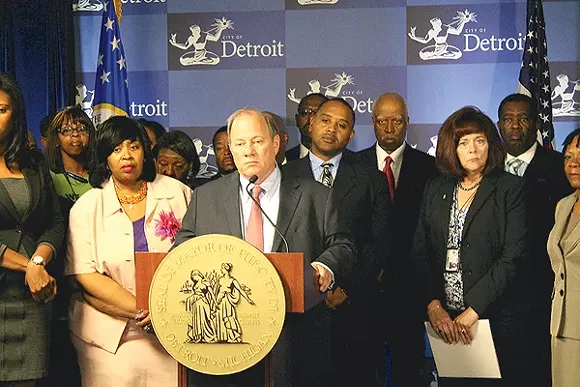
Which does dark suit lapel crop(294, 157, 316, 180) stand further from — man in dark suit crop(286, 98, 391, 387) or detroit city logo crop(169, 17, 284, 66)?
detroit city logo crop(169, 17, 284, 66)

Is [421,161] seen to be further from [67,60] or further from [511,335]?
[67,60]

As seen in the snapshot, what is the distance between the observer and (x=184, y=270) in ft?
9.37

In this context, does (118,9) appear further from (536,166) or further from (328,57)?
(536,166)

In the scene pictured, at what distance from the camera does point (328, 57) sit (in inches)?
258

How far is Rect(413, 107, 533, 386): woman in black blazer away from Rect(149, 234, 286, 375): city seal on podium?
4.86ft

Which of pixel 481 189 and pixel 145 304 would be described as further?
pixel 481 189

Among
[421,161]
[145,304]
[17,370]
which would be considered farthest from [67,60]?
[145,304]

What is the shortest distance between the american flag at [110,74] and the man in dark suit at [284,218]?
3.16 m

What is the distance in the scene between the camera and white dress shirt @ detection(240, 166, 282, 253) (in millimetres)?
3230

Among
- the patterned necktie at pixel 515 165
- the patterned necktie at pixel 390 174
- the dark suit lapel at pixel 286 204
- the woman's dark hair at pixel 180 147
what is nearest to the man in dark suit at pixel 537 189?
the patterned necktie at pixel 515 165

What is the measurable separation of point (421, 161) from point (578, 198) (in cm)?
117

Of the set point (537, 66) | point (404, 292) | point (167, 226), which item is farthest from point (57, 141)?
point (537, 66)

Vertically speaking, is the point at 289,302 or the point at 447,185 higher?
the point at 447,185

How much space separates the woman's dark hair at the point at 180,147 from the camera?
5090 mm
